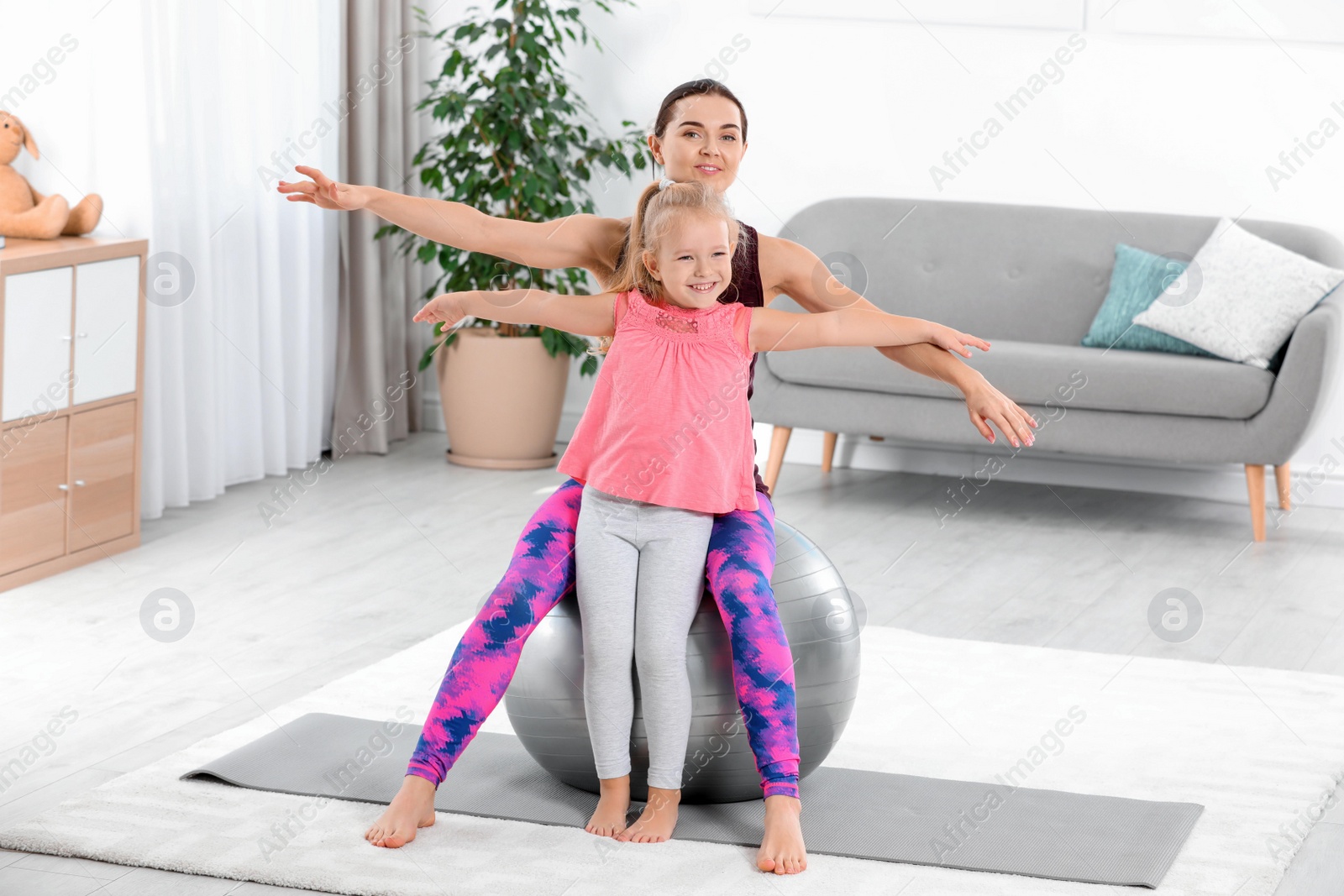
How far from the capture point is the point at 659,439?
6.86 ft

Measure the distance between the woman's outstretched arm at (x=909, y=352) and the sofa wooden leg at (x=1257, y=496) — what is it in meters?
2.00

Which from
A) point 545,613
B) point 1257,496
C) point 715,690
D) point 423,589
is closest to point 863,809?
point 715,690

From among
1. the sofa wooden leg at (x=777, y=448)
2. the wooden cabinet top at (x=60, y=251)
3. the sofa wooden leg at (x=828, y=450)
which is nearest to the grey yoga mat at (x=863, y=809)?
the wooden cabinet top at (x=60, y=251)

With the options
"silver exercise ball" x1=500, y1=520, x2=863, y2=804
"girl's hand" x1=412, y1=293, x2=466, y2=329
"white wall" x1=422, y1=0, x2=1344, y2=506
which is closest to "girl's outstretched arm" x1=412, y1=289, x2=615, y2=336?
"girl's hand" x1=412, y1=293, x2=466, y2=329

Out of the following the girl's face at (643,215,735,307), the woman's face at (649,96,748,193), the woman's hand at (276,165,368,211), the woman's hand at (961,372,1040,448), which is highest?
the woman's face at (649,96,748,193)

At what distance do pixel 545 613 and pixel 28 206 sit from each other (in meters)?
2.21

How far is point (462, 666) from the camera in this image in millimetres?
2076

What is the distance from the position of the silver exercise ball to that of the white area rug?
0.37ft

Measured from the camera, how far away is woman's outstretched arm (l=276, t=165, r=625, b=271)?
2.02 metres

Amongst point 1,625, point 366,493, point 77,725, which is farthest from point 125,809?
point 366,493

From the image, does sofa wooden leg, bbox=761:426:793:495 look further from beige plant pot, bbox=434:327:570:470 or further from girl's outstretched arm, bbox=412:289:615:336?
girl's outstretched arm, bbox=412:289:615:336

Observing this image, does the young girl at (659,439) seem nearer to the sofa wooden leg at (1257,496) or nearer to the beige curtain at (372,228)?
the sofa wooden leg at (1257,496)

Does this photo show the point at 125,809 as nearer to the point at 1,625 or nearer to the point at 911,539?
the point at 1,625

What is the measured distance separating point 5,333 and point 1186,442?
112 inches
